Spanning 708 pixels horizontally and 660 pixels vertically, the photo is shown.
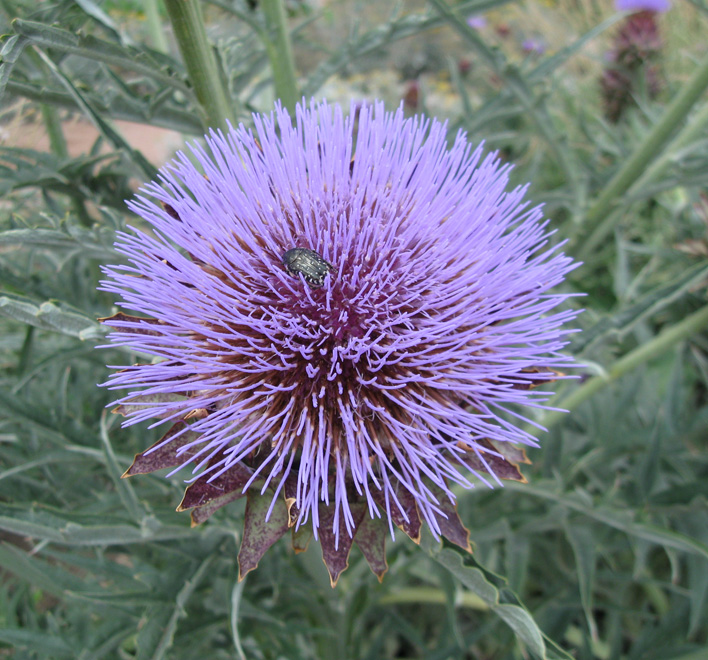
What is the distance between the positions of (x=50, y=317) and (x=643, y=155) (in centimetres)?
118

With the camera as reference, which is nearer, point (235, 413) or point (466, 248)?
point (235, 413)

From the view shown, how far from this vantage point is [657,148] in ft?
3.89

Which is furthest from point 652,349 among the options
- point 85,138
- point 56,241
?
point 85,138

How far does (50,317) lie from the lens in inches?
25.9

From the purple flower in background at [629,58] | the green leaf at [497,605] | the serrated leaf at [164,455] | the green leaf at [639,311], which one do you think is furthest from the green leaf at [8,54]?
the purple flower in background at [629,58]

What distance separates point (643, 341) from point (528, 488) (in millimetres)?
612

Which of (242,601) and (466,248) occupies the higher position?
(466,248)

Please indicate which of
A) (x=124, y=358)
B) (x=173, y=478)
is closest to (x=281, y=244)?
(x=173, y=478)

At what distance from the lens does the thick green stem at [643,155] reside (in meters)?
1.11

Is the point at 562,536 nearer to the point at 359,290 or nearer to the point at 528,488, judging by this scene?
the point at 528,488

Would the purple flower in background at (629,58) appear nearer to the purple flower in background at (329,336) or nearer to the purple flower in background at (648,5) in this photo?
the purple flower in background at (648,5)

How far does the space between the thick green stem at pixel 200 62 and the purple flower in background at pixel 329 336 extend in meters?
0.06

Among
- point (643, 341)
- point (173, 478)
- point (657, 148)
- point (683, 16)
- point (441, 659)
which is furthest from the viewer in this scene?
point (683, 16)

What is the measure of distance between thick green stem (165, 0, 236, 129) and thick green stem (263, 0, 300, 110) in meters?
0.21
